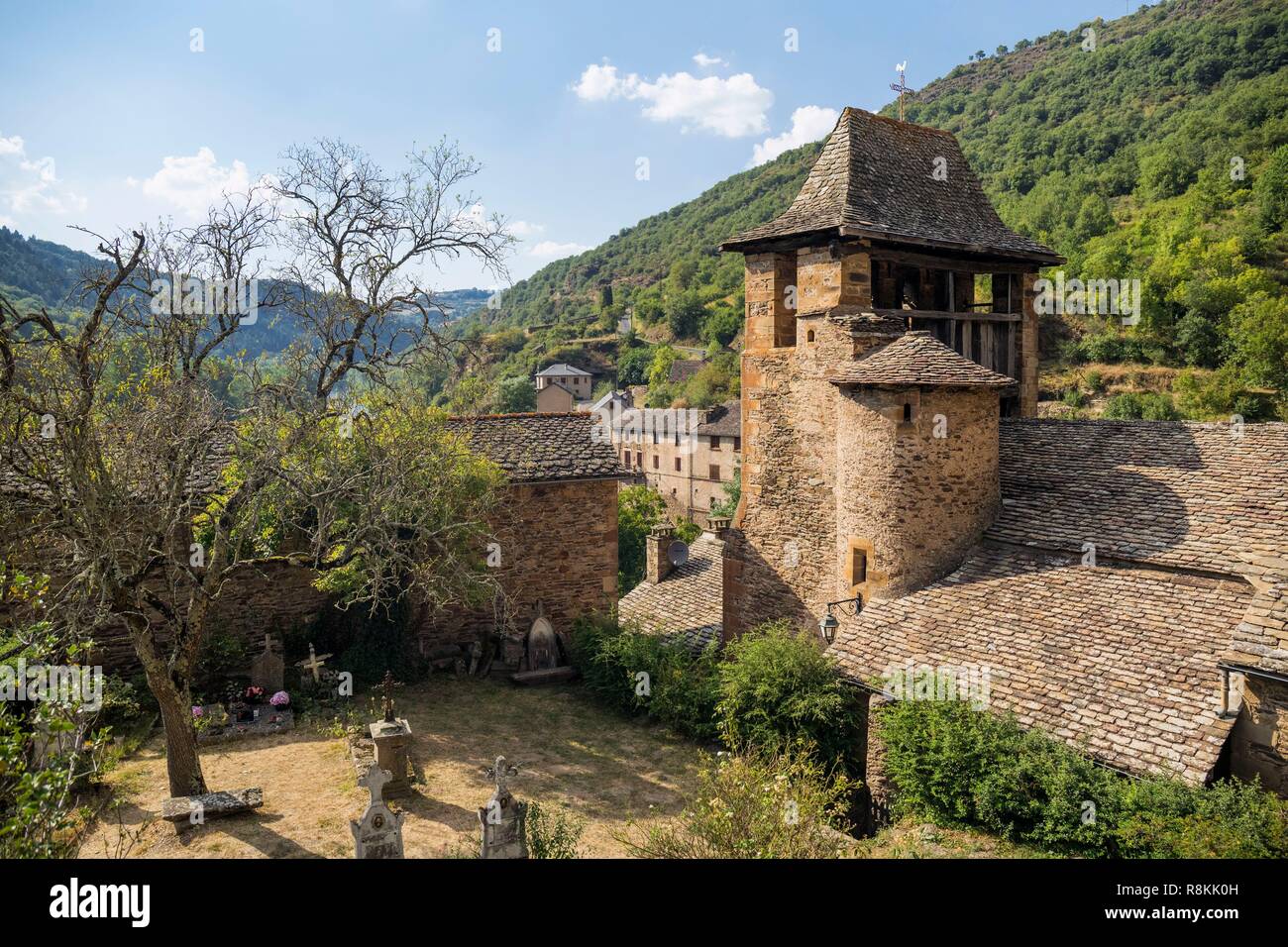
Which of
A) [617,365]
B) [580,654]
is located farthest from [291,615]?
[617,365]

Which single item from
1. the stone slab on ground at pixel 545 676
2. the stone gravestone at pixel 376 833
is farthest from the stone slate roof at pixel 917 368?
the stone gravestone at pixel 376 833

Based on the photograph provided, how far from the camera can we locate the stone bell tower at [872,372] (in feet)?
42.6

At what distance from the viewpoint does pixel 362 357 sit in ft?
42.4

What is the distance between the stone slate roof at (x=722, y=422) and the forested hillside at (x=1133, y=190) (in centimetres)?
1223

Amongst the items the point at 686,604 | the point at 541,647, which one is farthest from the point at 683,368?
the point at 541,647

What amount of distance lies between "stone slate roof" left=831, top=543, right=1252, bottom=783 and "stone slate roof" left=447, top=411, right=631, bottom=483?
24.3 feet

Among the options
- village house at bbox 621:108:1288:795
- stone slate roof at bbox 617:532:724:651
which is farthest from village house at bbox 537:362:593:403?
village house at bbox 621:108:1288:795

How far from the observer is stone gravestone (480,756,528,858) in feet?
25.6

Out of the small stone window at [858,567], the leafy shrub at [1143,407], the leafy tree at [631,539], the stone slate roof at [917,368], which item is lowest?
the leafy tree at [631,539]

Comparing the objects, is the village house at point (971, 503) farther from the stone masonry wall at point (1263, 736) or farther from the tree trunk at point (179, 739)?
the tree trunk at point (179, 739)

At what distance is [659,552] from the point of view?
24219mm

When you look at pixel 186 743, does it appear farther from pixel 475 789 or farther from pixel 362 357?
pixel 362 357

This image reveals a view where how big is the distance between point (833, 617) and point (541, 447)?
27.5ft

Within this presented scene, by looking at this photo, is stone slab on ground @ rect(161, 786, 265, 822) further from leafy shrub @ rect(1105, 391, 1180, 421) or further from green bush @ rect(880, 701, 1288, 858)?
leafy shrub @ rect(1105, 391, 1180, 421)
